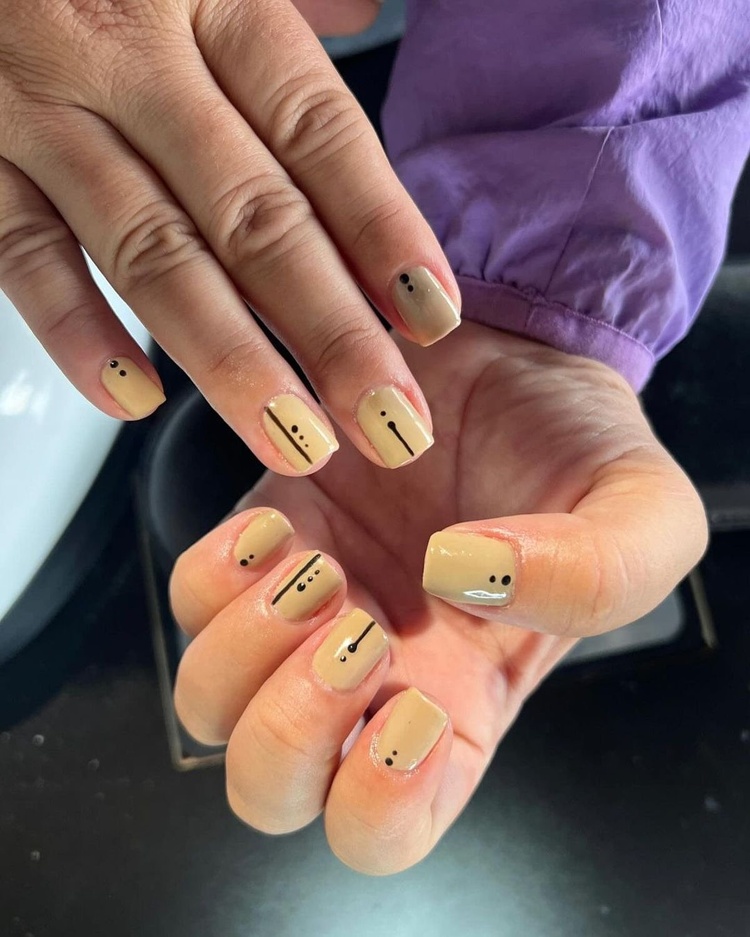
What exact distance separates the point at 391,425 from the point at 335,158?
0.13 m

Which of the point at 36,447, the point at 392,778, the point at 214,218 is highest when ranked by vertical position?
the point at 214,218

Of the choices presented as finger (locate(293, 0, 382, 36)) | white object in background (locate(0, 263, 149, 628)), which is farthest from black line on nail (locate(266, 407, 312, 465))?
finger (locate(293, 0, 382, 36))

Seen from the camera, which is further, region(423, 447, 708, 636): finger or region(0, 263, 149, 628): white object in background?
region(0, 263, 149, 628): white object in background

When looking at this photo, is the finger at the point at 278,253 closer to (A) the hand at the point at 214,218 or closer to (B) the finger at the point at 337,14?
(A) the hand at the point at 214,218

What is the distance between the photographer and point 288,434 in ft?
1.15

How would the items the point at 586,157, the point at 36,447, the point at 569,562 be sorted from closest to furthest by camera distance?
the point at 569,562 → the point at 586,157 → the point at 36,447

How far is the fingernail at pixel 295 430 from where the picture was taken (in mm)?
346

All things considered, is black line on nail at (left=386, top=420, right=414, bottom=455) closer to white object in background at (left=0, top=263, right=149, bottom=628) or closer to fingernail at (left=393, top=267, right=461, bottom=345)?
fingernail at (left=393, top=267, right=461, bottom=345)

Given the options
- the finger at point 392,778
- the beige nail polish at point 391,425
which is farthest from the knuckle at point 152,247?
the finger at point 392,778

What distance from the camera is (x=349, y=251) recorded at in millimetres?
362

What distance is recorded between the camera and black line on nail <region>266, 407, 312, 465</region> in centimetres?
35

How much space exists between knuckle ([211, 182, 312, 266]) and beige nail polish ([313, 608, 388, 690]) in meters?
0.18

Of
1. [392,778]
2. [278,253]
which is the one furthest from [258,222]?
[392,778]

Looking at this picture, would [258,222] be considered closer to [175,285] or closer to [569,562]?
[175,285]
